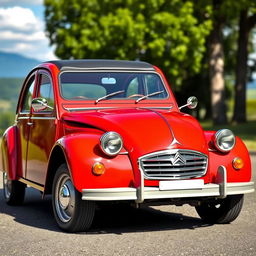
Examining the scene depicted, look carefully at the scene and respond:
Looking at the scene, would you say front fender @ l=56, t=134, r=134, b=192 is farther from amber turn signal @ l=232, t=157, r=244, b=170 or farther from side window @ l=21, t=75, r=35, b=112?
side window @ l=21, t=75, r=35, b=112

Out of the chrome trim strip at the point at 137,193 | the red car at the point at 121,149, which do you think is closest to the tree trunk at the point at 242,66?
the red car at the point at 121,149

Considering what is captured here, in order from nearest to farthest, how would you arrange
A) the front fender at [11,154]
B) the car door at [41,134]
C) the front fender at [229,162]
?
the front fender at [229,162] → the car door at [41,134] → the front fender at [11,154]

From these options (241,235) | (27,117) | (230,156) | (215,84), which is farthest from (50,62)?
(215,84)

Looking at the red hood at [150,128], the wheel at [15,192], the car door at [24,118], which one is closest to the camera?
the red hood at [150,128]

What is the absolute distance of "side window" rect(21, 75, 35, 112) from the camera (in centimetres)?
986

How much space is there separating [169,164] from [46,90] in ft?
8.46

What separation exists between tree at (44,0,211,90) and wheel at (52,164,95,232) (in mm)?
26661

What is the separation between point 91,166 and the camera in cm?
721

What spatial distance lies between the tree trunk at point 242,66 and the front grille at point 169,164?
30.0 m

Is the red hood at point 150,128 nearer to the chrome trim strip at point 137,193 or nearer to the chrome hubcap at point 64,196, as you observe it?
the chrome trim strip at point 137,193

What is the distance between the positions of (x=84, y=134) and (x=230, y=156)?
1.61 metres

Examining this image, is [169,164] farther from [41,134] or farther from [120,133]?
[41,134]

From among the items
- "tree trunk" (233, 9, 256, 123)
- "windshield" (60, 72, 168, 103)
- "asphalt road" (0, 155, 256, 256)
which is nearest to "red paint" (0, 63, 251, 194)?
"windshield" (60, 72, 168, 103)

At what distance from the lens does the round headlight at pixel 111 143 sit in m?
7.25
